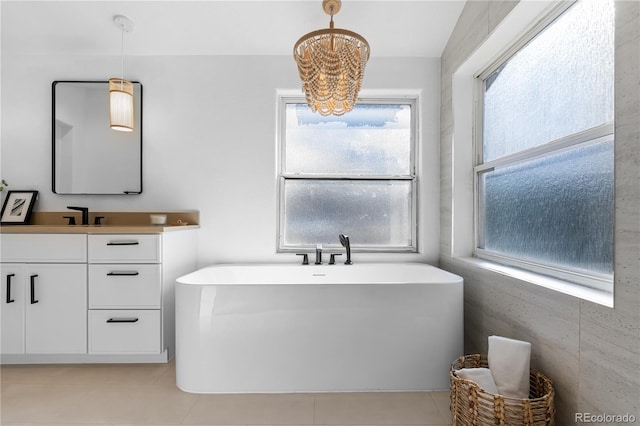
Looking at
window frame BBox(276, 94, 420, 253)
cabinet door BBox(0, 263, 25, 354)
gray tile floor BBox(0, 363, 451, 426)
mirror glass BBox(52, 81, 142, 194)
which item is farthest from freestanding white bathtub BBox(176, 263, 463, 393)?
mirror glass BBox(52, 81, 142, 194)

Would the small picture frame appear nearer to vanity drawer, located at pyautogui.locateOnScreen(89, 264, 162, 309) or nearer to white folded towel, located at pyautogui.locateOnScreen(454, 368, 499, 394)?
vanity drawer, located at pyautogui.locateOnScreen(89, 264, 162, 309)

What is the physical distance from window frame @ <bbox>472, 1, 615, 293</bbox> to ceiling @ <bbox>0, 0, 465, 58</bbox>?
0.57 metres

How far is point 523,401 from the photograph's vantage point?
1261 millimetres

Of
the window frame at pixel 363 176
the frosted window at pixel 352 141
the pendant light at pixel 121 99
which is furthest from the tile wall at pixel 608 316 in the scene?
the pendant light at pixel 121 99

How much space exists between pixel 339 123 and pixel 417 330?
5.76 feet

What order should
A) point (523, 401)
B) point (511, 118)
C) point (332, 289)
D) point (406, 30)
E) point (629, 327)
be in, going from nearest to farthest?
point (629, 327)
point (523, 401)
point (332, 289)
point (511, 118)
point (406, 30)

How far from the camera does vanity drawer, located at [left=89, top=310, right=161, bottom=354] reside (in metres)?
2.11

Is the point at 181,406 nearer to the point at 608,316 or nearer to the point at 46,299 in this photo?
the point at 46,299

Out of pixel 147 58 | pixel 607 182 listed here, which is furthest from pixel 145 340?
pixel 607 182

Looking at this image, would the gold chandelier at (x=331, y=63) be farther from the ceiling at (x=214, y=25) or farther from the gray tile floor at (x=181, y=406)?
the gray tile floor at (x=181, y=406)

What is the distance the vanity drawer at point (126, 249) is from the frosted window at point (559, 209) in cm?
217

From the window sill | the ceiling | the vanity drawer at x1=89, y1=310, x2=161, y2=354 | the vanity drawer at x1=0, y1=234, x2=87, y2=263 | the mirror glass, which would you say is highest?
the ceiling

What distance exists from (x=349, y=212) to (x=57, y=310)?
6.98 feet

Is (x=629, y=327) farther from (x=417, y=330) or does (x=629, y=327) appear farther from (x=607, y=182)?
(x=417, y=330)
